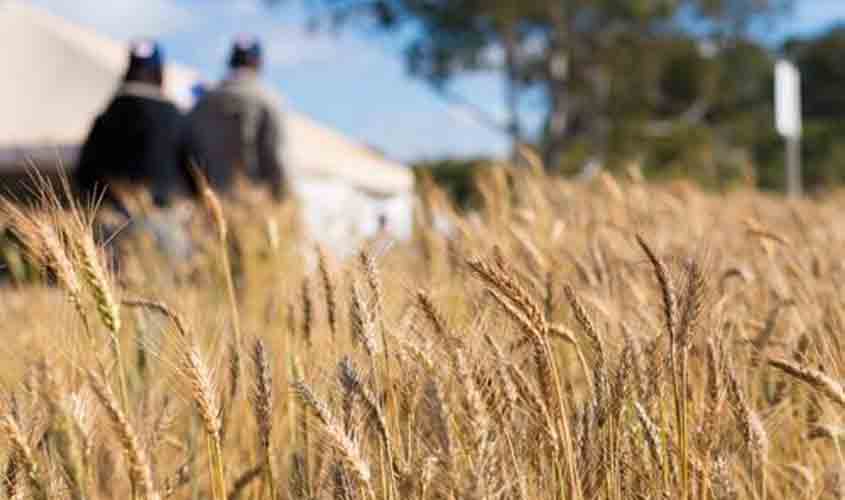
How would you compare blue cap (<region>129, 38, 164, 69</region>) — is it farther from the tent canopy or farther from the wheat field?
the tent canopy

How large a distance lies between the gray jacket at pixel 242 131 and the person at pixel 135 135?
0.30m

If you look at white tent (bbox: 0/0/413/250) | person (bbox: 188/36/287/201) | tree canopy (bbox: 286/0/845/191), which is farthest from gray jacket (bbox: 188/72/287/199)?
tree canopy (bbox: 286/0/845/191)

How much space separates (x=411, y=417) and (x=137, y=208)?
311 cm

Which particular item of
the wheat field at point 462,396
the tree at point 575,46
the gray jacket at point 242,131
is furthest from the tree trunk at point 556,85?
the wheat field at point 462,396

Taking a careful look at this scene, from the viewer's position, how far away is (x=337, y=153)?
12000mm

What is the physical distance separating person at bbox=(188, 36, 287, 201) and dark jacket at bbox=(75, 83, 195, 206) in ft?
0.88

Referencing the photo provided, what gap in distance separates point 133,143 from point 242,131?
0.53 metres

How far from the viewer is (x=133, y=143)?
4.70 m

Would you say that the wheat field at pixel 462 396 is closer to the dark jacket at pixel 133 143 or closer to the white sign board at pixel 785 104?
the dark jacket at pixel 133 143

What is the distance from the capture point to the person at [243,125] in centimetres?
503

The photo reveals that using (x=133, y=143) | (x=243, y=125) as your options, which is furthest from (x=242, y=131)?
(x=133, y=143)

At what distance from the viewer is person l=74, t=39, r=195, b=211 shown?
4.61 metres

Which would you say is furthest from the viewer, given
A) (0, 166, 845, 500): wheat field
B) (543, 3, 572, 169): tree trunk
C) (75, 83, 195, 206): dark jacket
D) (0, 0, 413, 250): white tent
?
(543, 3, 572, 169): tree trunk

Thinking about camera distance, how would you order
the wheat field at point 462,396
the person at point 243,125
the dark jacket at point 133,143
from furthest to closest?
the person at point 243,125 → the dark jacket at point 133,143 → the wheat field at point 462,396
